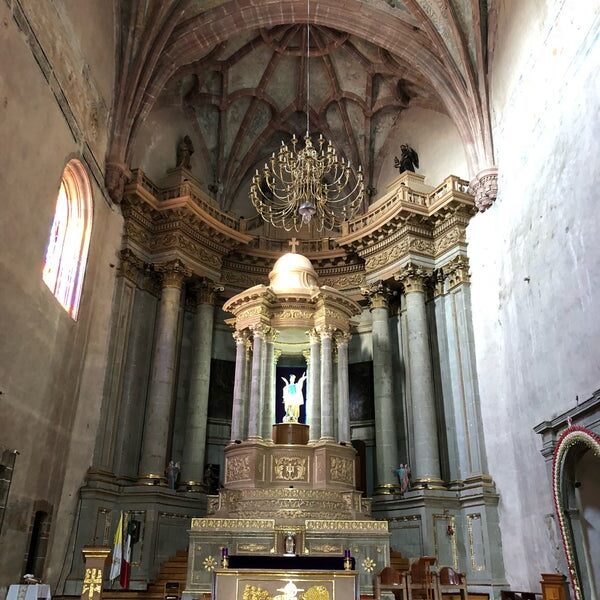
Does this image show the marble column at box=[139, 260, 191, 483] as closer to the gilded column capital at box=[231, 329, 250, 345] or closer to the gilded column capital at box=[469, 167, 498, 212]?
the gilded column capital at box=[231, 329, 250, 345]

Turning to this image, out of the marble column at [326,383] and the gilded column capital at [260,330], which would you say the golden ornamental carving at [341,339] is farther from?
the gilded column capital at [260,330]

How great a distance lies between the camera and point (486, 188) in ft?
51.5

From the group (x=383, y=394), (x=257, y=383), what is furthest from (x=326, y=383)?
(x=383, y=394)

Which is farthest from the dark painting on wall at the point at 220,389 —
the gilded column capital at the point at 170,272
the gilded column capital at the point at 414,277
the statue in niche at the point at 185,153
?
the statue in niche at the point at 185,153

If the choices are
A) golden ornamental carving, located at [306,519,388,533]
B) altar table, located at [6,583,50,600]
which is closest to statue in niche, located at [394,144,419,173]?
golden ornamental carving, located at [306,519,388,533]

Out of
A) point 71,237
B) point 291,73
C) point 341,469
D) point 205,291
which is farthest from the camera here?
point 291,73

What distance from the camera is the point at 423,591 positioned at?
11.4m

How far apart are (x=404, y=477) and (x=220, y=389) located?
576 centimetres

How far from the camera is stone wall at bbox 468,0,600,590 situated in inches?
418

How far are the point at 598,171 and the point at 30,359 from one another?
1007cm

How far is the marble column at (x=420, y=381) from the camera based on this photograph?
600 inches

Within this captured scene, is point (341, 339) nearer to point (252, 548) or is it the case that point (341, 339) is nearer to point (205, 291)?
point (205, 291)

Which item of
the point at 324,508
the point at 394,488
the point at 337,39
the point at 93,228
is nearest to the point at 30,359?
the point at 93,228

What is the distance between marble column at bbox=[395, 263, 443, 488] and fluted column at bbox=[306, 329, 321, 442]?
250cm
